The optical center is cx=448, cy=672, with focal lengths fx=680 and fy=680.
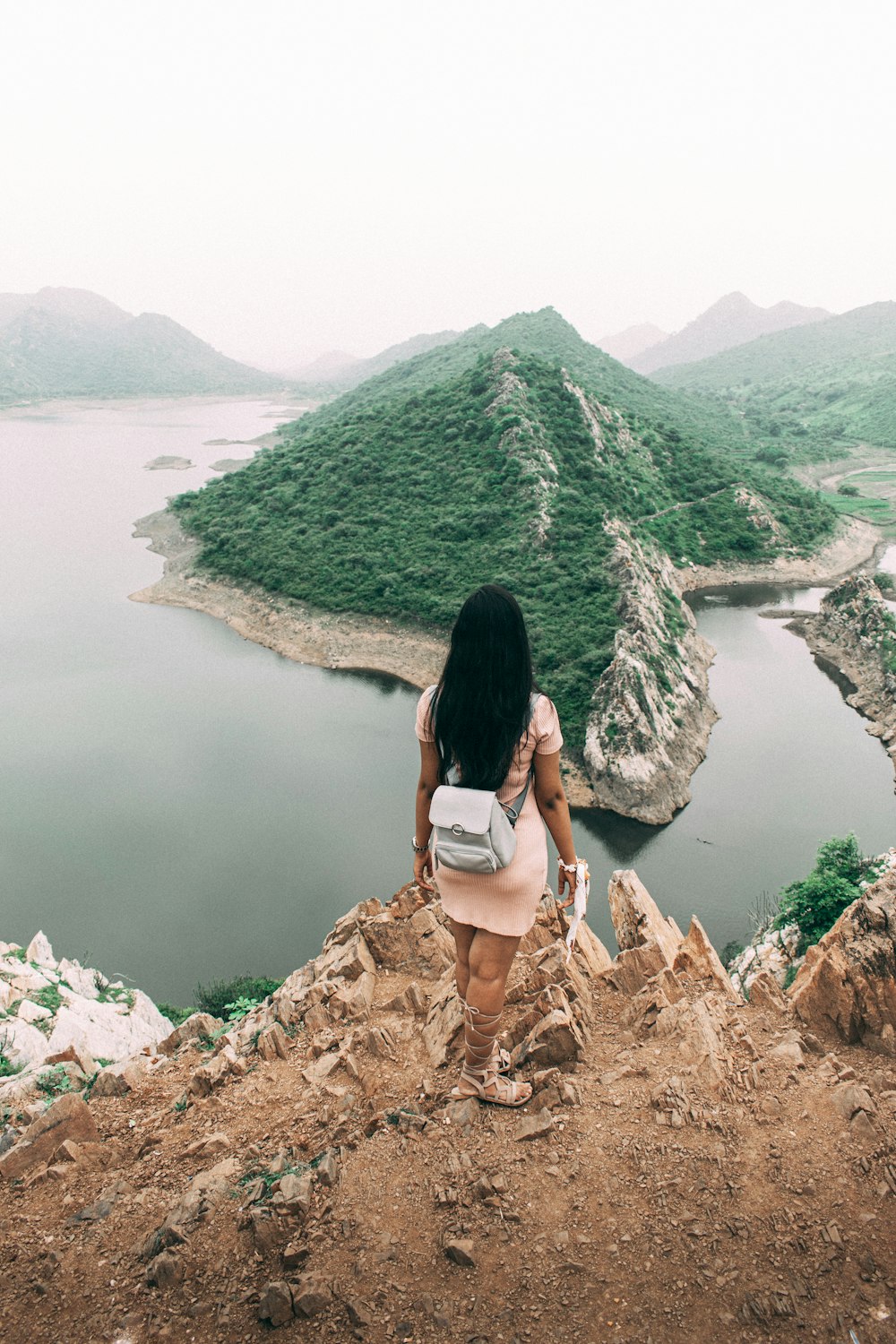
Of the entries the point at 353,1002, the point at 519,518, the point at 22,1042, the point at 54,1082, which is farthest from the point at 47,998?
the point at 519,518

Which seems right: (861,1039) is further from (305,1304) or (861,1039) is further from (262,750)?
(262,750)

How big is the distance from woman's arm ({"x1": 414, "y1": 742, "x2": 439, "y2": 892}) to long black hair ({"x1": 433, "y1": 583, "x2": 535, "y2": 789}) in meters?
0.23

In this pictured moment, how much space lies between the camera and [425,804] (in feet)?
13.7

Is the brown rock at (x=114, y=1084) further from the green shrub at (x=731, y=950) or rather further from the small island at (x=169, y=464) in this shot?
the small island at (x=169, y=464)

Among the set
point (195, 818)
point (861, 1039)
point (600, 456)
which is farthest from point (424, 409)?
point (861, 1039)

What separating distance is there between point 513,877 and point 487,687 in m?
1.15

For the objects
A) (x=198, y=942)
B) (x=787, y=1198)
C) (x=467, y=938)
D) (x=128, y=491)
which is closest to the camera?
(x=787, y=1198)

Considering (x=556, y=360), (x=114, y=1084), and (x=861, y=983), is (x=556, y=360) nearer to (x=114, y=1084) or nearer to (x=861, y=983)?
(x=861, y=983)

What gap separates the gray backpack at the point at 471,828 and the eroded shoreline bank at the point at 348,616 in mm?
21228

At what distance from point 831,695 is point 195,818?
93.0 feet

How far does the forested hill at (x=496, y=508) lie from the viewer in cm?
3475

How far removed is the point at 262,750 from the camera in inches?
1064

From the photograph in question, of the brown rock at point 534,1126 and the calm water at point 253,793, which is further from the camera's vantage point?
the calm water at point 253,793

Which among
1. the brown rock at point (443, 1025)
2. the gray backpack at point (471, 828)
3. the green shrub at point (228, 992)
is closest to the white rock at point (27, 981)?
the green shrub at point (228, 992)
